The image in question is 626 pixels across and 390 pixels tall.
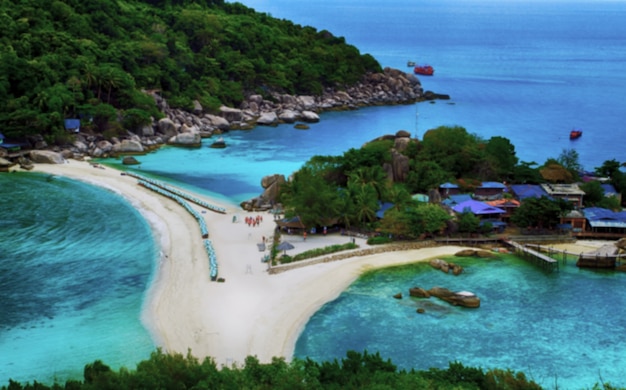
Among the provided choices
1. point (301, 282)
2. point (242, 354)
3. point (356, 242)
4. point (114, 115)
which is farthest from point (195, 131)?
point (242, 354)

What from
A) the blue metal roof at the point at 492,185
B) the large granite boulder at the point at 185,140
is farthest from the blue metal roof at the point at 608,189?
the large granite boulder at the point at 185,140

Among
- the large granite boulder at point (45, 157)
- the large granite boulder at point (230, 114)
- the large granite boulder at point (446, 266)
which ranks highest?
the large granite boulder at point (230, 114)

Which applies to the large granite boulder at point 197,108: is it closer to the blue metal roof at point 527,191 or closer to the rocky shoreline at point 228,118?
the rocky shoreline at point 228,118

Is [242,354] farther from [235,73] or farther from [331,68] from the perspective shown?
[331,68]

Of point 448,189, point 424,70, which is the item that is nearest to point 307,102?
point 424,70

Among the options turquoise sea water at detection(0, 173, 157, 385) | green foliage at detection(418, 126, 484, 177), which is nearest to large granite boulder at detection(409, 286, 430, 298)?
turquoise sea water at detection(0, 173, 157, 385)

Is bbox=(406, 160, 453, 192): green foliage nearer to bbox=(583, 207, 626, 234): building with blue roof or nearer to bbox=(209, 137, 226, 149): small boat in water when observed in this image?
bbox=(583, 207, 626, 234): building with blue roof
